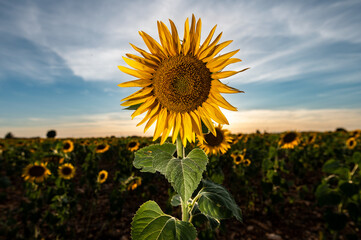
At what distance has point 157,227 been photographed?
1610 millimetres

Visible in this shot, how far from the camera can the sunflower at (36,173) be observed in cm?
603

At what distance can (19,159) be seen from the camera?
10.4 metres

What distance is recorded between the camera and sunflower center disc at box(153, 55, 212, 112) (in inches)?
67.5

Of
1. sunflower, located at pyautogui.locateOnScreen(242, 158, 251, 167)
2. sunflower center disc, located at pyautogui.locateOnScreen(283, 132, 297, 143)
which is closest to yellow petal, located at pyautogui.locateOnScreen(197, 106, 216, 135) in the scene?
sunflower, located at pyautogui.locateOnScreen(242, 158, 251, 167)

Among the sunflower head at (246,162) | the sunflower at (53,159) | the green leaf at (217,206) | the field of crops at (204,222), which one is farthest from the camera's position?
the sunflower head at (246,162)

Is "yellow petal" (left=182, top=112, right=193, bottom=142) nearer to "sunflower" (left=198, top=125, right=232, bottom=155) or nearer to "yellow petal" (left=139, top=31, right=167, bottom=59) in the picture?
"yellow petal" (left=139, top=31, right=167, bottom=59)

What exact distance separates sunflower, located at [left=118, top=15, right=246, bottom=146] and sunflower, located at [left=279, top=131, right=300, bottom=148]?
709 centimetres

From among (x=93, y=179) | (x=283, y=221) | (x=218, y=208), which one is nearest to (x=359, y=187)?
(x=283, y=221)

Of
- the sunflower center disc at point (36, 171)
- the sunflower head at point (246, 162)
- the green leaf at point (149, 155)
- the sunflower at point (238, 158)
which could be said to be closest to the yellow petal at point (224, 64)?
the green leaf at point (149, 155)

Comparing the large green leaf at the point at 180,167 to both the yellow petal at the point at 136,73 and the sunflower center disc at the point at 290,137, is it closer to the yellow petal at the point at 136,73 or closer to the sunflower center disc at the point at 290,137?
the yellow petal at the point at 136,73

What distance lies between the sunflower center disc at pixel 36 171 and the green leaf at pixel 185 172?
20.1 ft

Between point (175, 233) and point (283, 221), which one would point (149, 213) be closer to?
point (175, 233)

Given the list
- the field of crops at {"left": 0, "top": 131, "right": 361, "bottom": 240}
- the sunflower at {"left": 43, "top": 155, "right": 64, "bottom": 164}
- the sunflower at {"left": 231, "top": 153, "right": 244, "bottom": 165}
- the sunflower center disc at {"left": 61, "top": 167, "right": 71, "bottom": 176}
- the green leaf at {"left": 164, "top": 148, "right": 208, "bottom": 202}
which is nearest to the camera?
the green leaf at {"left": 164, "top": 148, "right": 208, "bottom": 202}

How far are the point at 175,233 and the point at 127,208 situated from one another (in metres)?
6.01
